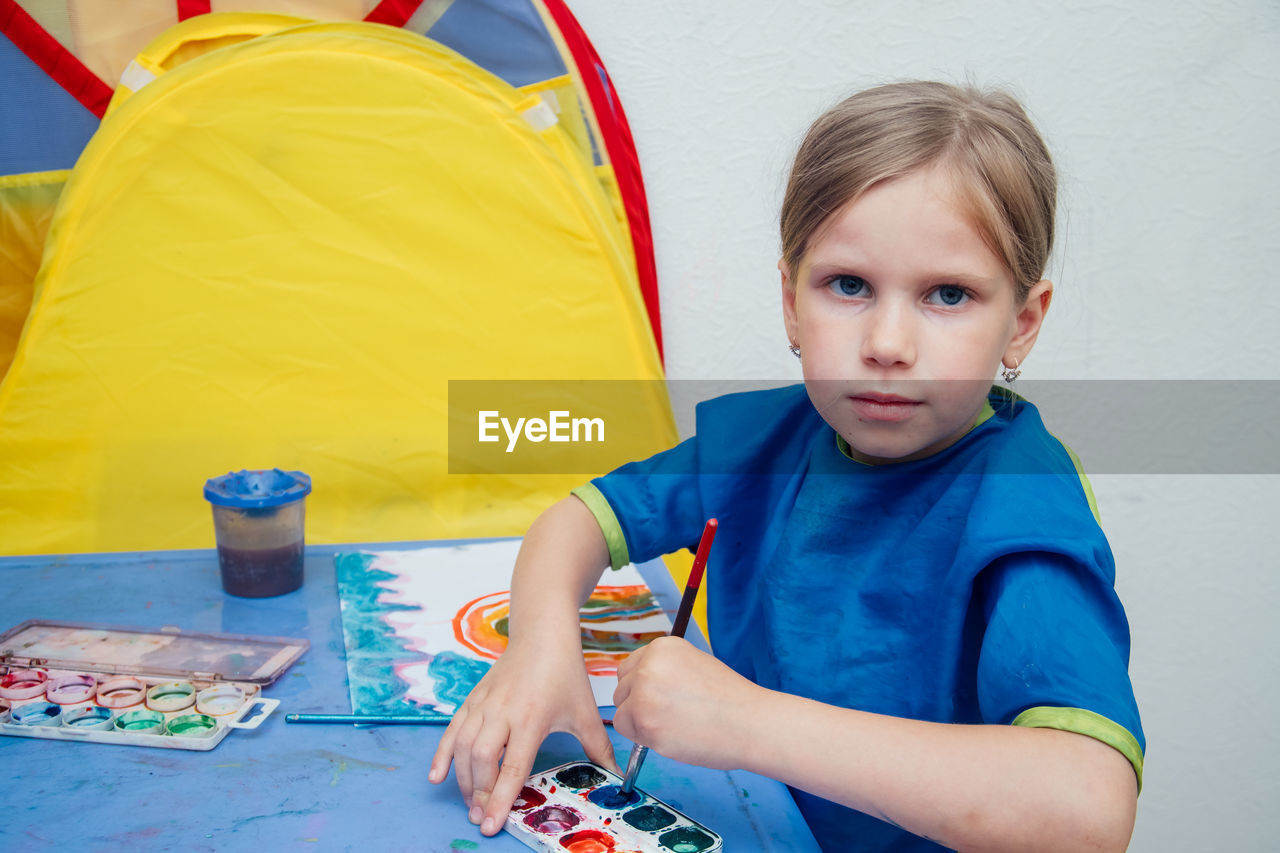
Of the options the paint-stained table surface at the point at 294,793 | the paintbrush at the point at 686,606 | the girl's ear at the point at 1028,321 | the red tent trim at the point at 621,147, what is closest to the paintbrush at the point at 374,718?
the paint-stained table surface at the point at 294,793

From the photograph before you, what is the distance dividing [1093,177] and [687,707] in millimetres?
892

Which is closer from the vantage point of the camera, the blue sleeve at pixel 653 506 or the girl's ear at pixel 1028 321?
the girl's ear at pixel 1028 321

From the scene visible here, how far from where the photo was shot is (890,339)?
0.53 metres

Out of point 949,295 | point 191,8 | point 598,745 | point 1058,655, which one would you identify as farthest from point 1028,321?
point 191,8

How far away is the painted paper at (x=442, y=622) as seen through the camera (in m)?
0.61

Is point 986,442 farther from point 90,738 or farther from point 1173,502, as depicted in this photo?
point 1173,502

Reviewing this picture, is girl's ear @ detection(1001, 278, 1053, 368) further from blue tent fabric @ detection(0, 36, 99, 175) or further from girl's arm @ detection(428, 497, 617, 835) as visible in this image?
blue tent fabric @ detection(0, 36, 99, 175)

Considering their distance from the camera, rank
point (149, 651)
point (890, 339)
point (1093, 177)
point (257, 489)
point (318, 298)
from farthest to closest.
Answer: point (1093, 177) < point (318, 298) < point (257, 489) < point (149, 651) < point (890, 339)

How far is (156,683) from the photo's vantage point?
23.0 inches

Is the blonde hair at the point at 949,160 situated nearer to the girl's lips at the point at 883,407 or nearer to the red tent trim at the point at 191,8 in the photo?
the girl's lips at the point at 883,407

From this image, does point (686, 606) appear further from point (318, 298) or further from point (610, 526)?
point (318, 298)

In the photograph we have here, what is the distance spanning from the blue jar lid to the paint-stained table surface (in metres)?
0.15

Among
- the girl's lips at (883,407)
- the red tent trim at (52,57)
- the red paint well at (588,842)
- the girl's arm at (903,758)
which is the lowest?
the red paint well at (588,842)

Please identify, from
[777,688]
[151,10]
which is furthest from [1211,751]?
[151,10]
